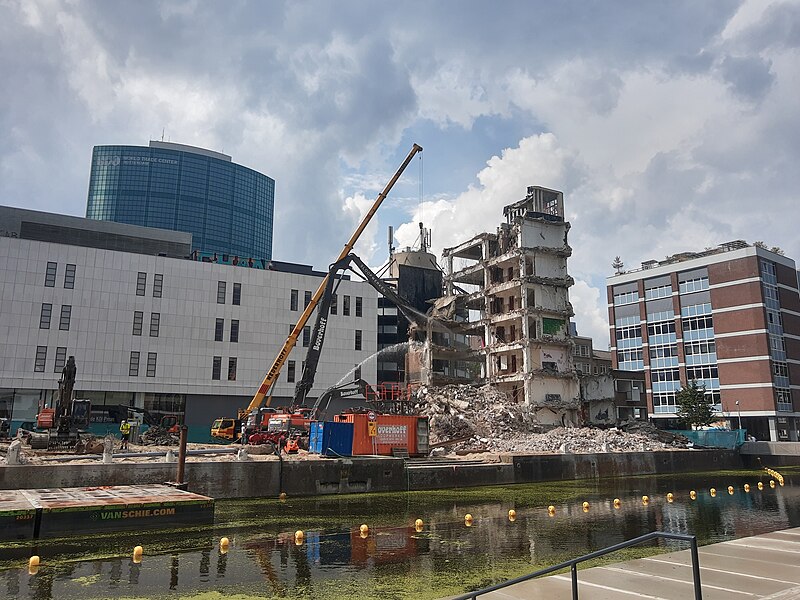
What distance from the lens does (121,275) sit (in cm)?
6200

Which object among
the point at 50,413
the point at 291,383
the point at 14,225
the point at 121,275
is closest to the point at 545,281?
the point at 291,383

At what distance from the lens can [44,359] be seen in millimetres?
57562

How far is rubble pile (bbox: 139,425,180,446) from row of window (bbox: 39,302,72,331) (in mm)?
18372

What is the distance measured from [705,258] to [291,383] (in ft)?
208

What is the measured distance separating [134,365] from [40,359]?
27.9 ft

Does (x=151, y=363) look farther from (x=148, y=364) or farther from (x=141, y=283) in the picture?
(x=141, y=283)

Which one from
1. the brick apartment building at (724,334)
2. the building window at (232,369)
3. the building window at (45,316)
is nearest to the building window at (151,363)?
the building window at (232,369)

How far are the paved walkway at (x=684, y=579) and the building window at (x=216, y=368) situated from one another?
5789cm

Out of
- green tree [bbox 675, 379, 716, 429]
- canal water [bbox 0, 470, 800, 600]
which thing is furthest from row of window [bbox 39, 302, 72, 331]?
green tree [bbox 675, 379, 716, 429]

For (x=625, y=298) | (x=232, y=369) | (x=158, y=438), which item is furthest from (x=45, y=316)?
(x=625, y=298)

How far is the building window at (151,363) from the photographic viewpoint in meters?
61.9

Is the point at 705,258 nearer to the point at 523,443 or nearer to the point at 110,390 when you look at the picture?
the point at 523,443

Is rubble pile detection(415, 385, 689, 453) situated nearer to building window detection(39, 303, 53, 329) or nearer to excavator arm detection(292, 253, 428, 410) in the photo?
excavator arm detection(292, 253, 428, 410)

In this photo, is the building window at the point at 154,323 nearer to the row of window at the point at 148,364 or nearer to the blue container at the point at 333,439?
the row of window at the point at 148,364
